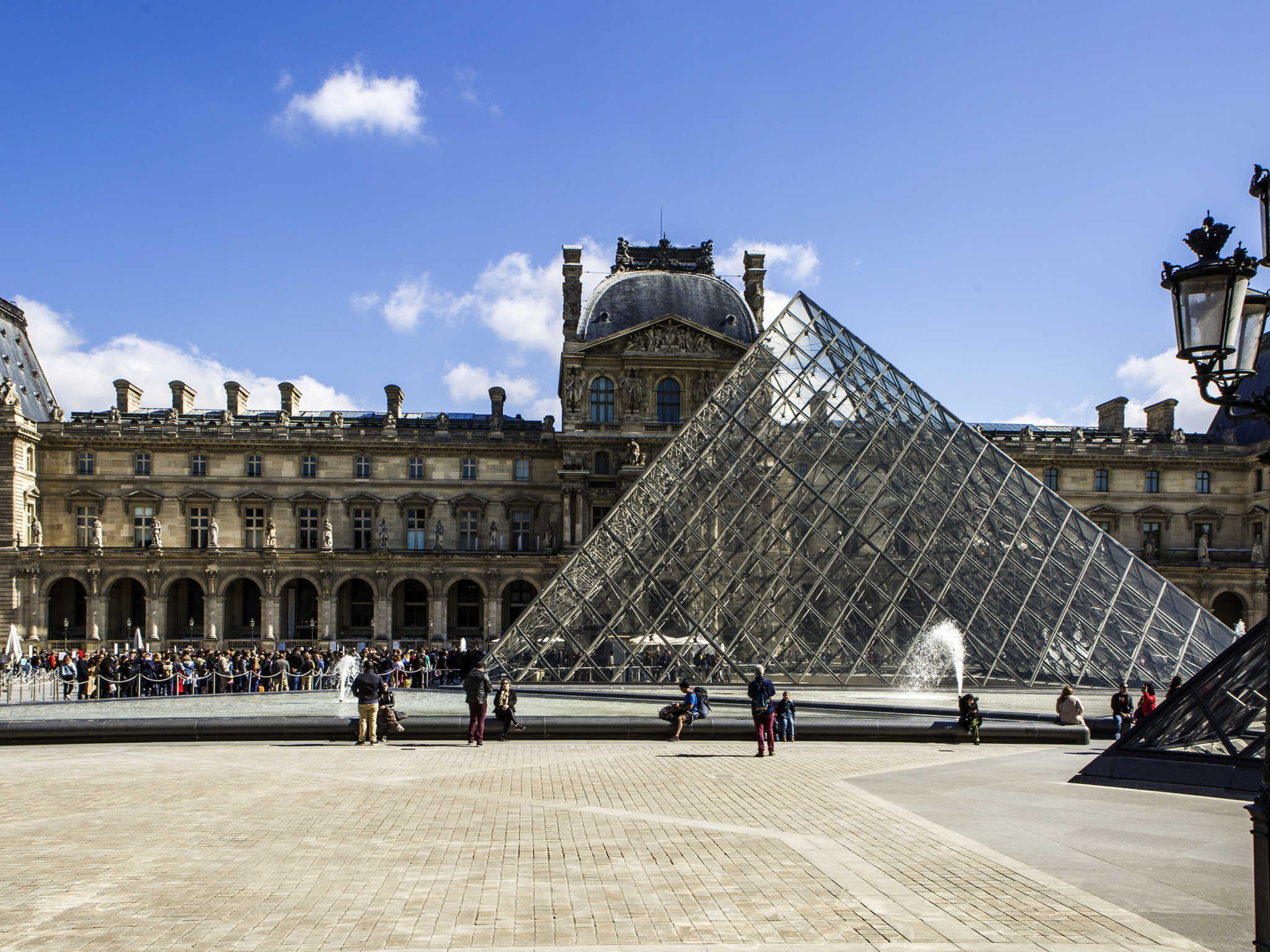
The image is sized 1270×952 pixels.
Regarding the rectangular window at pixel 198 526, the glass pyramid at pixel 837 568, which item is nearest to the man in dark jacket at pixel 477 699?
the glass pyramid at pixel 837 568

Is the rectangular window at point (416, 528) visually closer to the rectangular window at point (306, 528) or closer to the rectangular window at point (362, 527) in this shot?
the rectangular window at point (362, 527)

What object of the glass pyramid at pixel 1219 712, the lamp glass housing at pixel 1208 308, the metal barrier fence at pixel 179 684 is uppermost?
the lamp glass housing at pixel 1208 308

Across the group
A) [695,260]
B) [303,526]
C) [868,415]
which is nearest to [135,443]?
[303,526]

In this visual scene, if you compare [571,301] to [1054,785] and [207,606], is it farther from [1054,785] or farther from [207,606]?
[1054,785]

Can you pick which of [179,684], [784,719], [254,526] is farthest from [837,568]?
[254,526]

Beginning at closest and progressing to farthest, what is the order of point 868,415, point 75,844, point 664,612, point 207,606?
point 75,844 < point 664,612 < point 868,415 < point 207,606

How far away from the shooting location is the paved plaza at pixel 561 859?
5527mm

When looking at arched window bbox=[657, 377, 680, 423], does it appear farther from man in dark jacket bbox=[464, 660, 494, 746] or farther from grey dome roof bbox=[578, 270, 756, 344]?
man in dark jacket bbox=[464, 660, 494, 746]

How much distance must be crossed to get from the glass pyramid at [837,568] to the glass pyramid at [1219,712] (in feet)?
30.5

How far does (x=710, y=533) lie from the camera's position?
21750mm

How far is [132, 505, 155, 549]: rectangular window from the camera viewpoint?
44.3 metres

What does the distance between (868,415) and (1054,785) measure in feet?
48.3

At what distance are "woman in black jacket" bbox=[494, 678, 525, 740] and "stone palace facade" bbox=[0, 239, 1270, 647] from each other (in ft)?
94.6

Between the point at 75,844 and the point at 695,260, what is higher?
the point at 695,260
